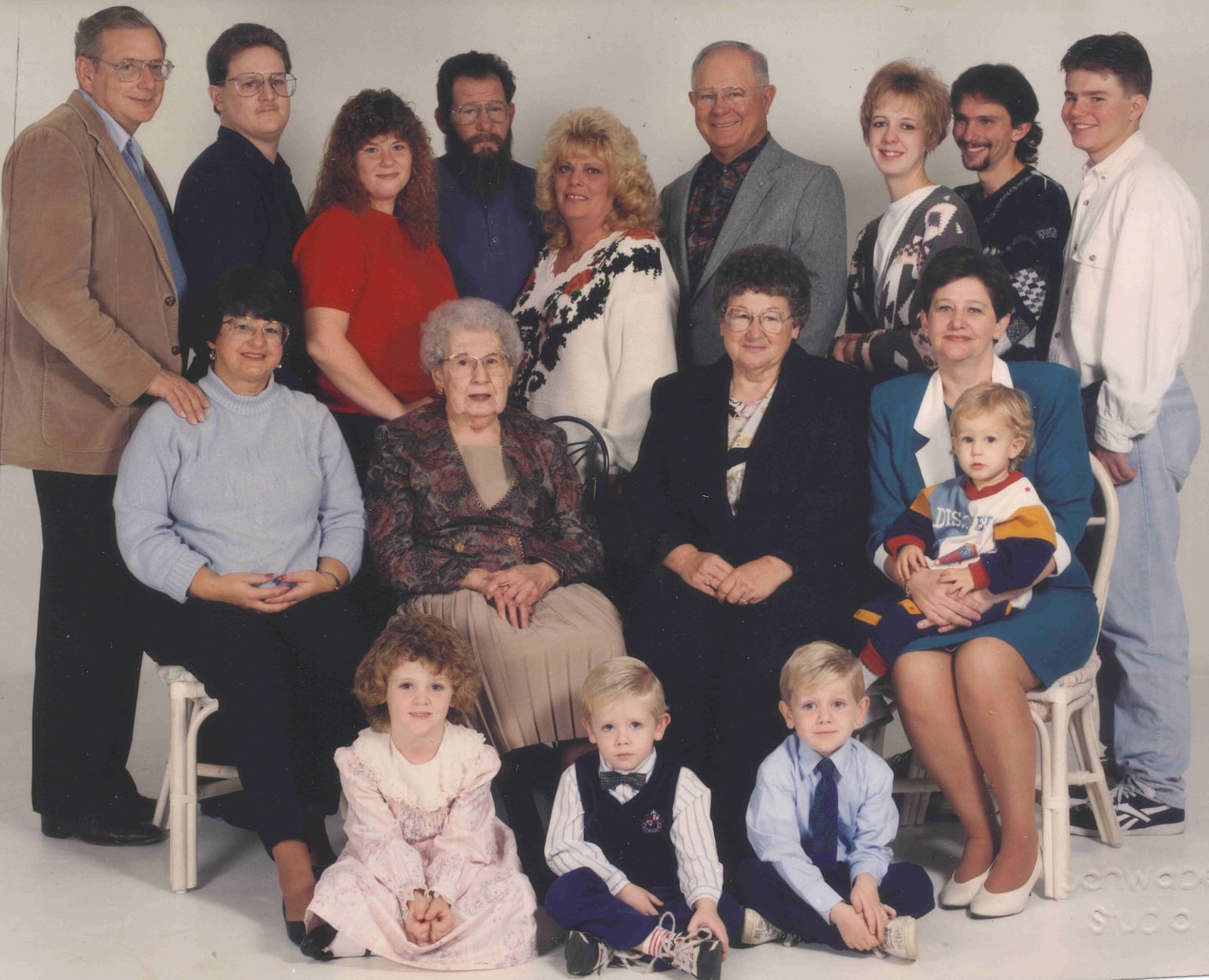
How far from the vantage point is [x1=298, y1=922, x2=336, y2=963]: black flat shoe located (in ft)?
9.02

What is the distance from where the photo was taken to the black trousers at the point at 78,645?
335 cm

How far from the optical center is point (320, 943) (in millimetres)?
2750

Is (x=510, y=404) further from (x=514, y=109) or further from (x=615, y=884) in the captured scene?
(x=615, y=884)

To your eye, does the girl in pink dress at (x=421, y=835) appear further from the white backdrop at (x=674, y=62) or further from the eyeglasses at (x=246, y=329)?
the white backdrop at (x=674, y=62)

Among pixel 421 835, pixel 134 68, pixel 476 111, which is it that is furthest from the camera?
pixel 476 111

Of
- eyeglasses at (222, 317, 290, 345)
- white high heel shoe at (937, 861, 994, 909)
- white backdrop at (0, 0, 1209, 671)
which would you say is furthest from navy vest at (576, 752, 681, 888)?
white backdrop at (0, 0, 1209, 671)

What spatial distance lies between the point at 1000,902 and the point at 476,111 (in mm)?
2654

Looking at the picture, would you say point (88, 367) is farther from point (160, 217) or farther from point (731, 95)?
point (731, 95)

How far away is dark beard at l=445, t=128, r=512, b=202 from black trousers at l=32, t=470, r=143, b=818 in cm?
141

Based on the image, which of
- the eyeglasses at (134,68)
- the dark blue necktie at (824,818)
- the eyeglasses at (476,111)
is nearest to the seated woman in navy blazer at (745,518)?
the dark blue necktie at (824,818)

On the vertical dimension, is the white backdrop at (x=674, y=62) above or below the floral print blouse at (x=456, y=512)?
above

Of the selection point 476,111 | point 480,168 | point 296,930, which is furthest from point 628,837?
point 476,111

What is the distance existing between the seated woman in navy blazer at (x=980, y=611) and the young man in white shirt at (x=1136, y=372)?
0.29 meters

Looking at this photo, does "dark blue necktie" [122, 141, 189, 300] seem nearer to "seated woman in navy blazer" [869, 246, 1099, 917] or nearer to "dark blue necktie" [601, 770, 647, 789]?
"dark blue necktie" [601, 770, 647, 789]
